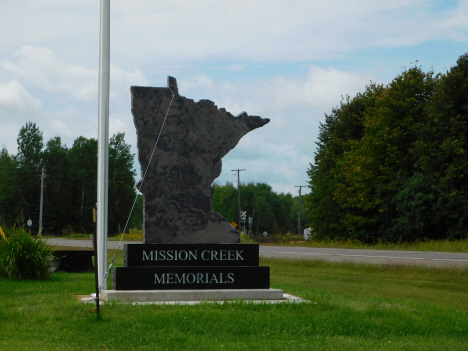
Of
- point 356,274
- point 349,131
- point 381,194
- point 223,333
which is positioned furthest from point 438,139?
point 223,333

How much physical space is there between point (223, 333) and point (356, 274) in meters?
11.8

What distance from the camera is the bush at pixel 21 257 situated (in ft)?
48.2

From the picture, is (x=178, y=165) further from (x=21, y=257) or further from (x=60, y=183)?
(x=60, y=183)

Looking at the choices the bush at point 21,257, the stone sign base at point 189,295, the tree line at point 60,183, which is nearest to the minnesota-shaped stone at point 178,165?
the stone sign base at point 189,295

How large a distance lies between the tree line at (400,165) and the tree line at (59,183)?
31.8 meters

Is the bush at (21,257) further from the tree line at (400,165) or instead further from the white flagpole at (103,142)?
the tree line at (400,165)

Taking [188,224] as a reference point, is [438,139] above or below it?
above

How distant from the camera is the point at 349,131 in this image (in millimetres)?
46531

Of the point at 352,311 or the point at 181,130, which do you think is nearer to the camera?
the point at 352,311

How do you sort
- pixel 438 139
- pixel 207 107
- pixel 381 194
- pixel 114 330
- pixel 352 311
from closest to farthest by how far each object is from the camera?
pixel 114 330 → pixel 352 311 → pixel 207 107 → pixel 438 139 → pixel 381 194

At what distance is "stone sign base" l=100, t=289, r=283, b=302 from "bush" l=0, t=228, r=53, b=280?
461 cm

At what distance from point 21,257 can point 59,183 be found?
65.7 meters

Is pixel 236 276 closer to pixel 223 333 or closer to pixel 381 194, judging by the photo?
pixel 223 333

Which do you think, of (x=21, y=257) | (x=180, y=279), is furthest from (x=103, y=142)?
(x=21, y=257)
